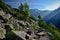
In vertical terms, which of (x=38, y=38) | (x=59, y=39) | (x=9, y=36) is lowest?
(x=59, y=39)

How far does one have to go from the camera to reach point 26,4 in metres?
82.4

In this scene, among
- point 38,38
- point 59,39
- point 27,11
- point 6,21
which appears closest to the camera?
point 38,38

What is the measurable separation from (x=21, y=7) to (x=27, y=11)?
7.18 metres

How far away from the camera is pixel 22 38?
101 feet

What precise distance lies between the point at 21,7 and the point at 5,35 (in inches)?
2009

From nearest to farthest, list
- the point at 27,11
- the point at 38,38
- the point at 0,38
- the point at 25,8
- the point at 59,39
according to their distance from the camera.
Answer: the point at 0,38, the point at 38,38, the point at 59,39, the point at 27,11, the point at 25,8

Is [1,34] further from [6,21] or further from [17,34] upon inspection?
[6,21]

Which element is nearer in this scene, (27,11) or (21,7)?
(27,11)

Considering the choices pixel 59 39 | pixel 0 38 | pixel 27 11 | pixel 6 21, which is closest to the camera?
pixel 0 38

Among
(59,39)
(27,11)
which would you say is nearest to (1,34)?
(59,39)

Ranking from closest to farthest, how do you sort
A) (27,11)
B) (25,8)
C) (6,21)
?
(6,21)
(27,11)
(25,8)

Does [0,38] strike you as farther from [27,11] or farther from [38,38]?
[27,11]

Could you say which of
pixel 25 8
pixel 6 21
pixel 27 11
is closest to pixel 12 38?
pixel 6 21

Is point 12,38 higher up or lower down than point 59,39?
higher up
